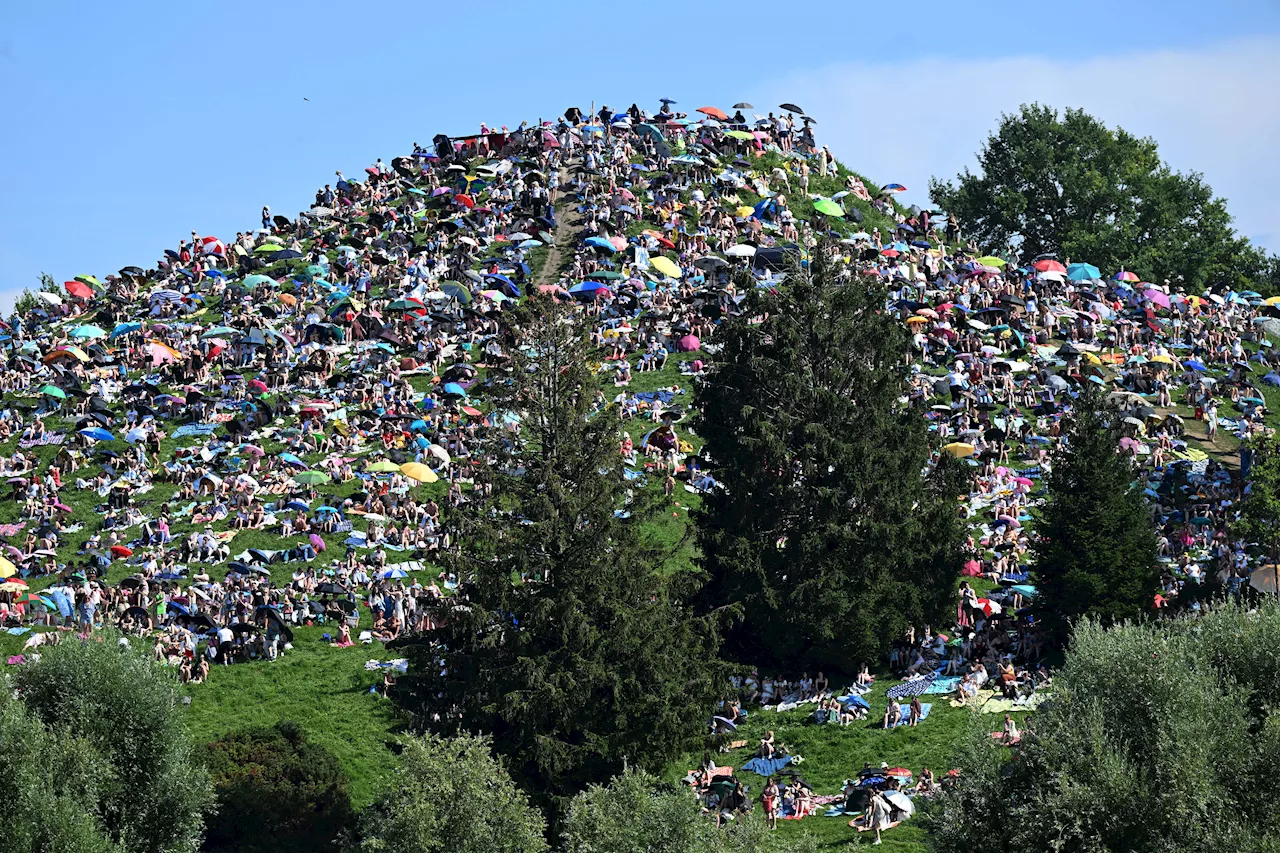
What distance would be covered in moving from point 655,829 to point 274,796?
11912 mm

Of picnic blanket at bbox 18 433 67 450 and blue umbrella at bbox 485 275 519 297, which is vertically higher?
blue umbrella at bbox 485 275 519 297

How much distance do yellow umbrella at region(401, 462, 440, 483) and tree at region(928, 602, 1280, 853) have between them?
30624 millimetres

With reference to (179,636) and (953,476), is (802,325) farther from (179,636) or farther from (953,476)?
(179,636)

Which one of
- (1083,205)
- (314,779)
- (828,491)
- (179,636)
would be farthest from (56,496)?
(1083,205)

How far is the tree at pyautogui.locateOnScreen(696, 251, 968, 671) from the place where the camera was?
54.9m

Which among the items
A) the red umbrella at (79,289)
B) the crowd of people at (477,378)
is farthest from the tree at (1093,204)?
the red umbrella at (79,289)

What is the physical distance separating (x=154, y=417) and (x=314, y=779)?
3224cm

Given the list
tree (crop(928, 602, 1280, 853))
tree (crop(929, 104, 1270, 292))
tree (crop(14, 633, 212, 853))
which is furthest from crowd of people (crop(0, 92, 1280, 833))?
tree (crop(929, 104, 1270, 292))

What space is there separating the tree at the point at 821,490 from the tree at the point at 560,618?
5.97 m

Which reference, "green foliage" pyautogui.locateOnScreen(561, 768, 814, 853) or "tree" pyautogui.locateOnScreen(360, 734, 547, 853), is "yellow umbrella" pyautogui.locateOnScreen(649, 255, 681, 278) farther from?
"green foliage" pyautogui.locateOnScreen(561, 768, 814, 853)

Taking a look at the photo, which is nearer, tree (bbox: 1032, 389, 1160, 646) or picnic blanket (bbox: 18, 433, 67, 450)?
tree (bbox: 1032, 389, 1160, 646)

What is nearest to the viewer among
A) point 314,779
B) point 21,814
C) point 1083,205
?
point 21,814

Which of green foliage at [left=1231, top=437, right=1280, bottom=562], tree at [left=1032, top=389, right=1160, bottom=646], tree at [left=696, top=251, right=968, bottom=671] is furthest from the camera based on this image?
green foliage at [left=1231, top=437, right=1280, bottom=562]

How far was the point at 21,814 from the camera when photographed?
40625 mm
